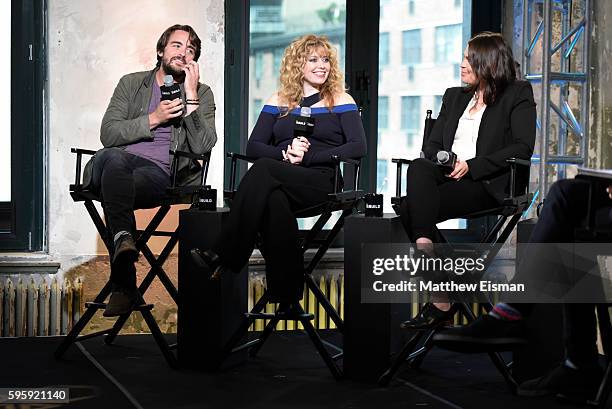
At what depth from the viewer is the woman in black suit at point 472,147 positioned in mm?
3861

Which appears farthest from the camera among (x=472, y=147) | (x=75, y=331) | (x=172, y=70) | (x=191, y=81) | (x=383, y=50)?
(x=383, y=50)

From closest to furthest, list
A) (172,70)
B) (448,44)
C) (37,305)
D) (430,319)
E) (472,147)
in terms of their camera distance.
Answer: (430,319)
(472,147)
(172,70)
(37,305)
(448,44)

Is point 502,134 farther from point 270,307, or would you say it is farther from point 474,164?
point 270,307

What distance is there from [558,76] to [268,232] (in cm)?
220

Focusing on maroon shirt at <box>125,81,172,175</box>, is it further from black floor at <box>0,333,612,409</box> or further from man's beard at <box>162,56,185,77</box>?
black floor at <box>0,333,612,409</box>

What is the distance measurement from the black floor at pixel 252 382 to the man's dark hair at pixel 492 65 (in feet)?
3.98

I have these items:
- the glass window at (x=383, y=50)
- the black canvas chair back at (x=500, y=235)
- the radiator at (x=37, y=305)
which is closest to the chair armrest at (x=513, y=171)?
the black canvas chair back at (x=500, y=235)

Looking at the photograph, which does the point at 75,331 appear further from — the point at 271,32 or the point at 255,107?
the point at 271,32

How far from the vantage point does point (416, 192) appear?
12.8ft

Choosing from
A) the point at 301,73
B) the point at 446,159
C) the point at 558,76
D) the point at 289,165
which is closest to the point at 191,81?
the point at 301,73

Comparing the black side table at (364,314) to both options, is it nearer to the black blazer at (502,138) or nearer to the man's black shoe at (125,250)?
the black blazer at (502,138)

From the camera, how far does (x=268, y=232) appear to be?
400 cm

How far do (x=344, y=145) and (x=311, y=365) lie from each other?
3.26ft

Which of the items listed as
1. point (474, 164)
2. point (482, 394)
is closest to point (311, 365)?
point (482, 394)
